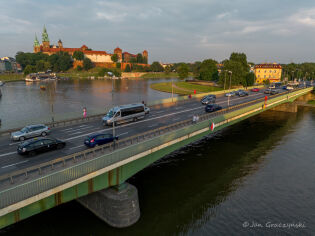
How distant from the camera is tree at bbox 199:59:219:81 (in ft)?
418

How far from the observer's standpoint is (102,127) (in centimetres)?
3039

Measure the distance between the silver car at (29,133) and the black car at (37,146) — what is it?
527 cm

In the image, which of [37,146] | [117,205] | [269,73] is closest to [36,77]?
[269,73]

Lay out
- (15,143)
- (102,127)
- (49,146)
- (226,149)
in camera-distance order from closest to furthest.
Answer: (49,146) < (15,143) < (102,127) < (226,149)

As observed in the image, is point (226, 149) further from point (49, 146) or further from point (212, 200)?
point (49, 146)

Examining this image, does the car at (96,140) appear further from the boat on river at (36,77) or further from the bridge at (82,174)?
the boat on river at (36,77)

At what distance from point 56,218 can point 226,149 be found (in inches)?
1125

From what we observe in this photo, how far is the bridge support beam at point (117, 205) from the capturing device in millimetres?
18375

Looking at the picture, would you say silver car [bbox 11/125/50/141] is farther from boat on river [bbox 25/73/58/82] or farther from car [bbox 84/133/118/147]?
boat on river [bbox 25/73/58/82]

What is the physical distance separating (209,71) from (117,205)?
12083 centimetres

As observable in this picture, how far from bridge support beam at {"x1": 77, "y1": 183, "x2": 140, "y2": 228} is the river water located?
26.3 inches

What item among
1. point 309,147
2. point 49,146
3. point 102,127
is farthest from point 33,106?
point 309,147

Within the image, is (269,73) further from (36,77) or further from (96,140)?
(36,77)

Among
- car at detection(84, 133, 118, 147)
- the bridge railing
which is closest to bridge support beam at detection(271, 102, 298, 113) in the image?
the bridge railing
